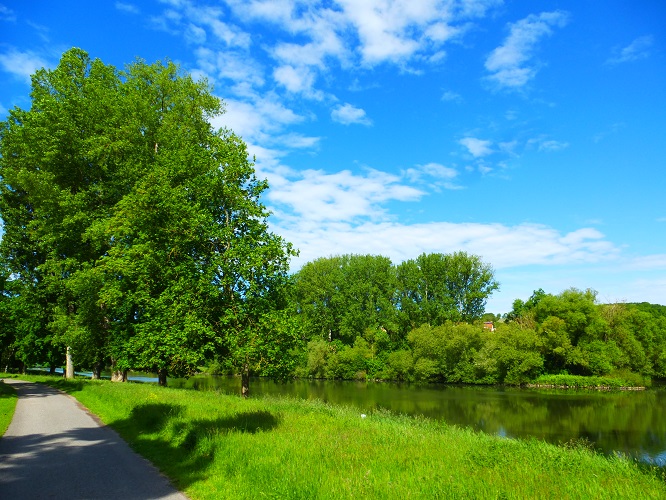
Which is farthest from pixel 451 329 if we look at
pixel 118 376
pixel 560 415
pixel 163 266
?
pixel 163 266

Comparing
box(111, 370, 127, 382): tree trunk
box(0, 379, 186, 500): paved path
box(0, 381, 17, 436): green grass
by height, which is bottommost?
box(0, 379, 186, 500): paved path

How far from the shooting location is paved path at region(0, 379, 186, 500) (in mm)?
8422

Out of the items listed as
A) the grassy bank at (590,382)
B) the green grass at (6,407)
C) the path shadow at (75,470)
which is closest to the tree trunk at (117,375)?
the green grass at (6,407)

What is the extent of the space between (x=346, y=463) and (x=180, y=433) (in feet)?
18.6

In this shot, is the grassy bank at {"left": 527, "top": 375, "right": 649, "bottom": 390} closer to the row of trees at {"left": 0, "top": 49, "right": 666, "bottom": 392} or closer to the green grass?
the row of trees at {"left": 0, "top": 49, "right": 666, "bottom": 392}

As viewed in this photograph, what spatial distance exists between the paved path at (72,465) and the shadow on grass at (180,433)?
35 centimetres

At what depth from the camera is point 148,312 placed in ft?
43.5

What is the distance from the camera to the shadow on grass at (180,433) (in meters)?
9.91

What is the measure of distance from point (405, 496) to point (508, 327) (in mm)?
68270

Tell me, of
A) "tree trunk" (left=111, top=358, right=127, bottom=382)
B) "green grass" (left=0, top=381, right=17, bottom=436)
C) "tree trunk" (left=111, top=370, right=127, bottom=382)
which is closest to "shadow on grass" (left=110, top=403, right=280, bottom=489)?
"green grass" (left=0, top=381, right=17, bottom=436)

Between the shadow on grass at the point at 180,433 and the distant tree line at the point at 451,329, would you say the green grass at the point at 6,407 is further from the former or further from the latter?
the distant tree line at the point at 451,329

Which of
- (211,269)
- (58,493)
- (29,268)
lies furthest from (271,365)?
(29,268)

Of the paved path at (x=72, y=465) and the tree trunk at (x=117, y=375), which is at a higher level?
the tree trunk at (x=117, y=375)

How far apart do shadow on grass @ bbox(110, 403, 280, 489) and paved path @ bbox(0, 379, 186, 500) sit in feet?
1.16
